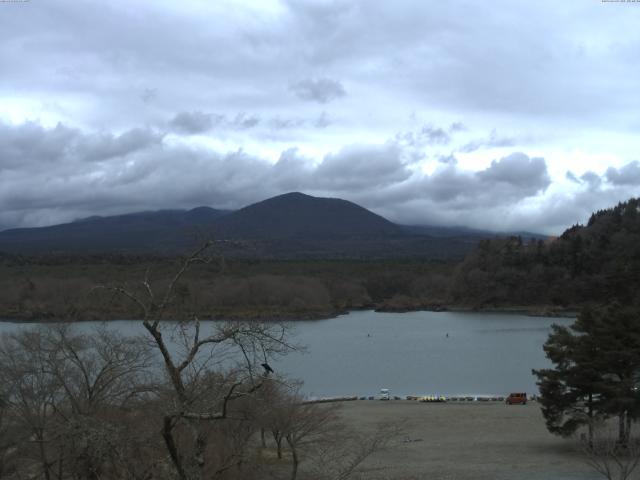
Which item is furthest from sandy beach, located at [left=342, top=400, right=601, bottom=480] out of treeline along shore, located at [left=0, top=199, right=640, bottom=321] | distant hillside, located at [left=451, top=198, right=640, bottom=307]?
distant hillside, located at [left=451, top=198, right=640, bottom=307]

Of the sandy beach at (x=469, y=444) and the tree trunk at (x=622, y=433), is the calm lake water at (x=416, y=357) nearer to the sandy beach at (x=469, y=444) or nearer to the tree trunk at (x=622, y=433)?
the sandy beach at (x=469, y=444)

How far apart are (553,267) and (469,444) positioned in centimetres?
8333

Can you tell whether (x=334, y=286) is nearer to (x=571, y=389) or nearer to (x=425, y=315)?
(x=425, y=315)

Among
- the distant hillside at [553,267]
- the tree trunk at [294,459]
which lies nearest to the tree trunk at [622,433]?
the tree trunk at [294,459]

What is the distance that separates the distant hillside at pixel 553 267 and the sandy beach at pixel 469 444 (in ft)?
224

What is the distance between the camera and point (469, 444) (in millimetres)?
26078

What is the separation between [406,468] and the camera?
22172 mm

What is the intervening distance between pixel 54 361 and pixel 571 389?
51.7 ft

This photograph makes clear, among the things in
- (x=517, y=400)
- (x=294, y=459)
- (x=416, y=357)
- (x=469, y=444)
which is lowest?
(x=416, y=357)

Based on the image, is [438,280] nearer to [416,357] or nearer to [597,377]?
[416,357]

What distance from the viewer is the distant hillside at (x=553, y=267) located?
101625mm

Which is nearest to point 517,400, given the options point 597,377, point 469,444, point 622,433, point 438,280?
point 469,444

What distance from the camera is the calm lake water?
43000mm

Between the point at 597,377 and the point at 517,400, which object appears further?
the point at 517,400
